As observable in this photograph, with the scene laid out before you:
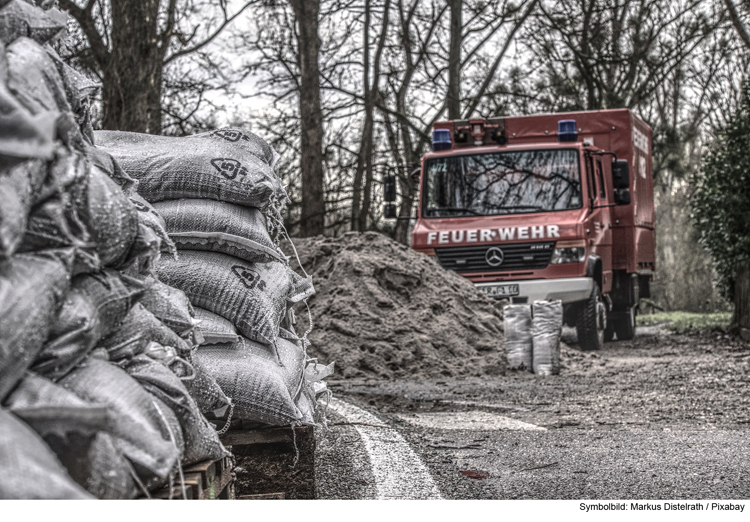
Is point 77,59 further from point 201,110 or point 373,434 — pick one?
point 373,434

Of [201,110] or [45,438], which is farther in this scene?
[201,110]

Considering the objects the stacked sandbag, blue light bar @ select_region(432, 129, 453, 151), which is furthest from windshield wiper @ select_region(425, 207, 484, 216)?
the stacked sandbag

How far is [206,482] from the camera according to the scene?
242 centimetres

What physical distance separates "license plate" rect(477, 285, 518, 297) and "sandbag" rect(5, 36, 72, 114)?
10540 millimetres

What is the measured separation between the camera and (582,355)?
11.5m

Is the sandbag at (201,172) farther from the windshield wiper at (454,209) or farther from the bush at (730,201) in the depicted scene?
the bush at (730,201)

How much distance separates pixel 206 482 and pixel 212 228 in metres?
1.81

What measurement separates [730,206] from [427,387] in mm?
7446

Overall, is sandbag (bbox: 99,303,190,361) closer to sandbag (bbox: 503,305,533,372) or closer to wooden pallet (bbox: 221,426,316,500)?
wooden pallet (bbox: 221,426,316,500)

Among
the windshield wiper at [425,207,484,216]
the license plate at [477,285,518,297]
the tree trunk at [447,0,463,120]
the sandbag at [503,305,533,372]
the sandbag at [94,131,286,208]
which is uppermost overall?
the tree trunk at [447,0,463,120]

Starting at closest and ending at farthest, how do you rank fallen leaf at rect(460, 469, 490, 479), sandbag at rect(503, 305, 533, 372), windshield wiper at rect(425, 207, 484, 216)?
fallen leaf at rect(460, 469, 490, 479) → sandbag at rect(503, 305, 533, 372) → windshield wiper at rect(425, 207, 484, 216)

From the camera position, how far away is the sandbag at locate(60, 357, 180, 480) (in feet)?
6.33

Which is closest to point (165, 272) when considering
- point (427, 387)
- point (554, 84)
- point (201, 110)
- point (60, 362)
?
point (60, 362)

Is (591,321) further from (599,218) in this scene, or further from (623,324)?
(623,324)
